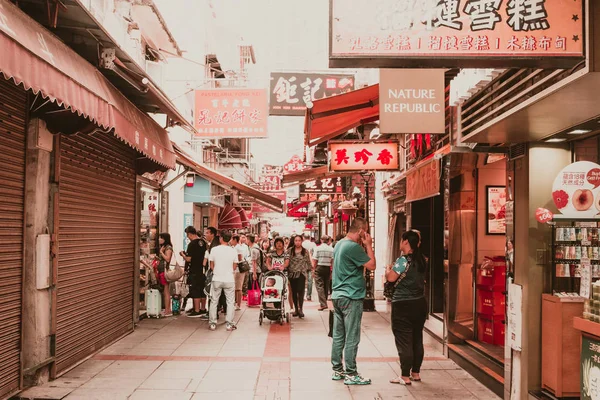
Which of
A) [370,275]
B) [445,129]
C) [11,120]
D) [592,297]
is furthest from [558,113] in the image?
[370,275]

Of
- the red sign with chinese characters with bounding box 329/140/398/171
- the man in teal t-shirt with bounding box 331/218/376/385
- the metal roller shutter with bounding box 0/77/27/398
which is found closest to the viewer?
the metal roller shutter with bounding box 0/77/27/398

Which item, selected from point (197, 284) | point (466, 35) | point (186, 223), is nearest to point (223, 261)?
point (197, 284)

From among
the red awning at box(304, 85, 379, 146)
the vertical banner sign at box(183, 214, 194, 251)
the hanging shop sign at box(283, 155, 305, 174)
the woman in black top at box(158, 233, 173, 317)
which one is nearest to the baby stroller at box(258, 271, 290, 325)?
the woman in black top at box(158, 233, 173, 317)

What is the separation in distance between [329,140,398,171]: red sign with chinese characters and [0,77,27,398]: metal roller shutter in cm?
741

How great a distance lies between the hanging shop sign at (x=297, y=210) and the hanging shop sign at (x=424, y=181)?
29.4 meters

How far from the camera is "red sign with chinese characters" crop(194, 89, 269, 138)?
15.5m

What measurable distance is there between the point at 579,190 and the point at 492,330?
4.32 meters

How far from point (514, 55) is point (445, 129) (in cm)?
494

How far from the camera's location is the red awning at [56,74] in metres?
4.73

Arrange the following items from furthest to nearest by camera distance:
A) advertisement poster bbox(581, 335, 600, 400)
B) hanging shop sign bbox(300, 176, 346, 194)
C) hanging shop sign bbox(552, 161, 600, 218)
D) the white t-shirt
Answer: hanging shop sign bbox(300, 176, 346, 194) → the white t-shirt → hanging shop sign bbox(552, 161, 600, 218) → advertisement poster bbox(581, 335, 600, 400)

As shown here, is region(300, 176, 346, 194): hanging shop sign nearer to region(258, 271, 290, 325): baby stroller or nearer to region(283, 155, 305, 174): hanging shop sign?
region(283, 155, 305, 174): hanging shop sign

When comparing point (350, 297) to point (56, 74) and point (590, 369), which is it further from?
point (56, 74)

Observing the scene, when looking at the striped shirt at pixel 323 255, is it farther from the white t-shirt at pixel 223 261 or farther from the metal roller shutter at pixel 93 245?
the metal roller shutter at pixel 93 245

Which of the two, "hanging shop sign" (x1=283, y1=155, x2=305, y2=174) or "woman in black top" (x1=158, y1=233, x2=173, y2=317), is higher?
"hanging shop sign" (x1=283, y1=155, x2=305, y2=174)
